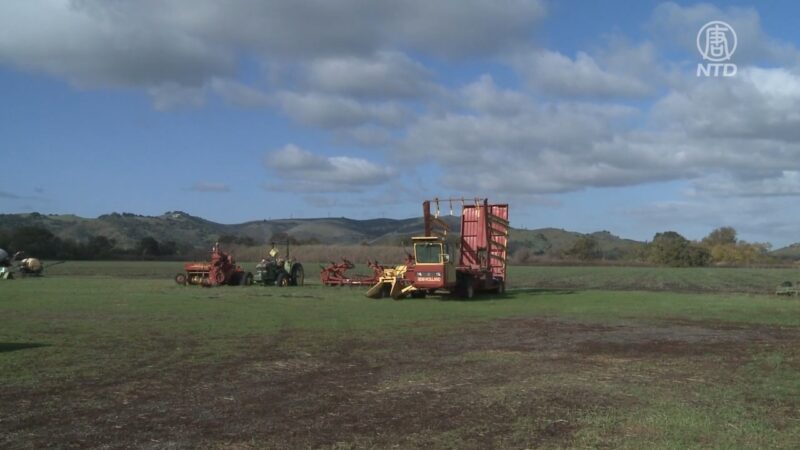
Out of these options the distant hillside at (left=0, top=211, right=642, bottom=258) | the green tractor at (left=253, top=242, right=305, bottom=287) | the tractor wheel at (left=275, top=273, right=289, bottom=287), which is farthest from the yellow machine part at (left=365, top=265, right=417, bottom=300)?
the distant hillside at (left=0, top=211, right=642, bottom=258)

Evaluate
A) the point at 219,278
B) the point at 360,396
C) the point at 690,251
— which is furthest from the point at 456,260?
the point at 690,251

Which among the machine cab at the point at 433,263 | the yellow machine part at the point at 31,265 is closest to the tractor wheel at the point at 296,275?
the machine cab at the point at 433,263

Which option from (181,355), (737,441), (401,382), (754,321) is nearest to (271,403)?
(401,382)

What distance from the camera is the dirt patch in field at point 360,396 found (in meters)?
6.66

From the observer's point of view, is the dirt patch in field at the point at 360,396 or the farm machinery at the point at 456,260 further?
the farm machinery at the point at 456,260

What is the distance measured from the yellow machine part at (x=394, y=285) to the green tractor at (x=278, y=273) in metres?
8.53

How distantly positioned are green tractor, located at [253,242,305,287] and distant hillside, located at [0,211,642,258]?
66.6 m

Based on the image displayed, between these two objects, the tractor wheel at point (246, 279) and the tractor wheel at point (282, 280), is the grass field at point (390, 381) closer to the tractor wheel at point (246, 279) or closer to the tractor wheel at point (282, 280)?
the tractor wheel at point (282, 280)

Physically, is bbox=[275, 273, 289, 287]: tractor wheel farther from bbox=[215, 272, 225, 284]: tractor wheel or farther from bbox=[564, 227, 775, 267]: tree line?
bbox=[564, 227, 775, 267]: tree line

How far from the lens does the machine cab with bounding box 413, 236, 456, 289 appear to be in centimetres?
2606

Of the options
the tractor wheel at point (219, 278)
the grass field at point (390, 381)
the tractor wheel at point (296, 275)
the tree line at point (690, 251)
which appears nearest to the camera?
the grass field at point (390, 381)

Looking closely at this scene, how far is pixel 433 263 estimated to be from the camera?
26.5 metres

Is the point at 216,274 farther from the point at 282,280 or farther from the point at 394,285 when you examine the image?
the point at 394,285

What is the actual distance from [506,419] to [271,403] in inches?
101
